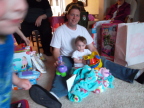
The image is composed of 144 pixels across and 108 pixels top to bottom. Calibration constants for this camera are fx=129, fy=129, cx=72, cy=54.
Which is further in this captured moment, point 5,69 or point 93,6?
point 93,6

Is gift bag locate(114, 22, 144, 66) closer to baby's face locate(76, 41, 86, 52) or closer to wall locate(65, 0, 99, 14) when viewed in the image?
baby's face locate(76, 41, 86, 52)

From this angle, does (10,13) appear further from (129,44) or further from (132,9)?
(132,9)

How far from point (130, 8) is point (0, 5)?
2128mm

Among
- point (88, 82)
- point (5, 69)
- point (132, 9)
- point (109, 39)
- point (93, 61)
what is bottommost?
point (88, 82)

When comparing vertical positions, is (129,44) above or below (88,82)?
above

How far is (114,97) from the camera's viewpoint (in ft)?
3.15

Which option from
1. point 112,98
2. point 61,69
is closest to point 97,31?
point 61,69

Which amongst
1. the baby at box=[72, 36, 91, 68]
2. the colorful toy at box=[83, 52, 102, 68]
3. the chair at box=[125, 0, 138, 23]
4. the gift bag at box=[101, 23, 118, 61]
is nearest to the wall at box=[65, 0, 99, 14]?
the chair at box=[125, 0, 138, 23]

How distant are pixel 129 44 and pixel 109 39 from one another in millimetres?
295

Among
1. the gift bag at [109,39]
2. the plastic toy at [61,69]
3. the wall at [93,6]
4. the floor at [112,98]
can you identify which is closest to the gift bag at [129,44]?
the gift bag at [109,39]

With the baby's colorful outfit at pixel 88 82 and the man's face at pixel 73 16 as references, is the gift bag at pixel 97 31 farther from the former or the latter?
the baby's colorful outfit at pixel 88 82

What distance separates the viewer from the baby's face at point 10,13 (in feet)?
0.87

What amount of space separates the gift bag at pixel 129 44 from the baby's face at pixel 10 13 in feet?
3.81

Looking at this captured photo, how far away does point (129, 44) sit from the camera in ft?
4.29
